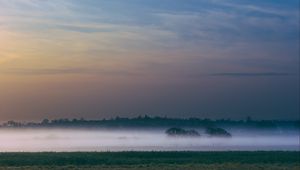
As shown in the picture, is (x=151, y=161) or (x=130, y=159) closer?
(x=151, y=161)

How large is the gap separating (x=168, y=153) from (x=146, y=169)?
68.4 ft

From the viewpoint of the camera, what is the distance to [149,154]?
211 ft

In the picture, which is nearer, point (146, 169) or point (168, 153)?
point (146, 169)

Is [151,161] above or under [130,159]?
under

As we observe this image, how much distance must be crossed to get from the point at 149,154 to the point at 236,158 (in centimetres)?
851

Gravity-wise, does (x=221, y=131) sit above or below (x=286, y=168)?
above

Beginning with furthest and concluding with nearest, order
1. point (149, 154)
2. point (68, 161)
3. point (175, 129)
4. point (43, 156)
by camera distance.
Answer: point (175, 129)
point (149, 154)
point (43, 156)
point (68, 161)

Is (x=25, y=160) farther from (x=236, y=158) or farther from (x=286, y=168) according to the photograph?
(x=286, y=168)

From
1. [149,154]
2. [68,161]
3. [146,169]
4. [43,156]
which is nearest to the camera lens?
[146,169]

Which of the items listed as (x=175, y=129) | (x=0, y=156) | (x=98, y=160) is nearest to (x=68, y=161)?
(x=98, y=160)

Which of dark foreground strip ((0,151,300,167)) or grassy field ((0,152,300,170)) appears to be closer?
grassy field ((0,152,300,170))

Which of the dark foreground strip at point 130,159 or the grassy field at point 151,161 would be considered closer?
the grassy field at point 151,161

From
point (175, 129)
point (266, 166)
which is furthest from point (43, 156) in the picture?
point (175, 129)

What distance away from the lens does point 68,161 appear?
5459 cm
